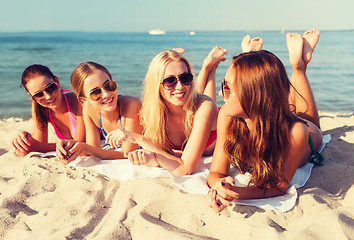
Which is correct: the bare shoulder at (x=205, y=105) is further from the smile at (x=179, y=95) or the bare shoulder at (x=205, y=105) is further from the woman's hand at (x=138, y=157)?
the woman's hand at (x=138, y=157)

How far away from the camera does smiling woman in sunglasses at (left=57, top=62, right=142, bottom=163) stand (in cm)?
349

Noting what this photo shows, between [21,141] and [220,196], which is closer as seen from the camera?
[220,196]

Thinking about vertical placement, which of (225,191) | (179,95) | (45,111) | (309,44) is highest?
(309,44)

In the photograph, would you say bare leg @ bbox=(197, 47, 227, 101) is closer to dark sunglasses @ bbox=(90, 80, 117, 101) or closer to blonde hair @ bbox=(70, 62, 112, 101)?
dark sunglasses @ bbox=(90, 80, 117, 101)

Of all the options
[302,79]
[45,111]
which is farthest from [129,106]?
[302,79]

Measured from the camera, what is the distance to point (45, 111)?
A: 14.2 ft

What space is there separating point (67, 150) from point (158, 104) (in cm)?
120

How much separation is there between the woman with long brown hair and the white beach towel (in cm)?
10

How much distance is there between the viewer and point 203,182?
3.18 meters

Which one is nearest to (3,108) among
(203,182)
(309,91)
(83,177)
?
(83,177)

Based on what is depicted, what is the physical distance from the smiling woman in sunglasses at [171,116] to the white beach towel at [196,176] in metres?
0.16

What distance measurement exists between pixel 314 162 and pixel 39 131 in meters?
3.83

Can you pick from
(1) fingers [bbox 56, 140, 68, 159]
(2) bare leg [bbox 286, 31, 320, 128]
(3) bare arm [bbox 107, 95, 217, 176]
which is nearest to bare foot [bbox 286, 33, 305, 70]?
(2) bare leg [bbox 286, 31, 320, 128]

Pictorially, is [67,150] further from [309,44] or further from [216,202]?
[309,44]
